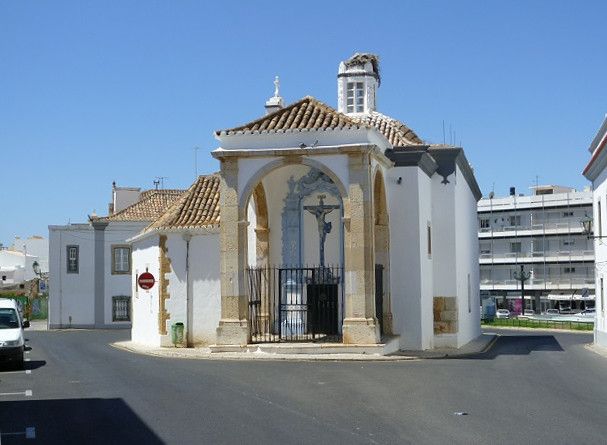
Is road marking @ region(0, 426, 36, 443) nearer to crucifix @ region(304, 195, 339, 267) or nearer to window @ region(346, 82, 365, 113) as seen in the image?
crucifix @ region(304, 195, 339, 267)

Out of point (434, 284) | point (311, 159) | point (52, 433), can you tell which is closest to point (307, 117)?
point (311, 159)

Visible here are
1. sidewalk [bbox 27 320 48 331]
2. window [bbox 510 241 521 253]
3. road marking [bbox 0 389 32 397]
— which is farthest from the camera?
window [bbox 510 241 521 253]

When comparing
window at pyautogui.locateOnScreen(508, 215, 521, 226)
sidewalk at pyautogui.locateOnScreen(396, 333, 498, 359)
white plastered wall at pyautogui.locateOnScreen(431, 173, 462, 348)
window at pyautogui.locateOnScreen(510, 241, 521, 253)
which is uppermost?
window at pyautogui.locateOnScreen(508, 215, 521, 226)

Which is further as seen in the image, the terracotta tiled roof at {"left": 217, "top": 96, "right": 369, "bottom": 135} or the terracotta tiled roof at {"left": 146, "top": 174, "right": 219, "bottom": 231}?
the terracotta tiled roof at {"left": 146, "top": 174, "right": 219, "bottom": 231}

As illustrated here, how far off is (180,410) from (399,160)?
17.1m

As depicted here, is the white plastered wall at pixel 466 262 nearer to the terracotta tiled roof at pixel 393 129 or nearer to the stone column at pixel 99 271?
the terracotta tiled roof at pixel 393 129

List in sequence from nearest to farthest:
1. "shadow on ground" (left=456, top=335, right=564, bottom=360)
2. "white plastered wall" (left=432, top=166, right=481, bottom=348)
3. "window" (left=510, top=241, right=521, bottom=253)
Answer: "shadow on ground" (left=456, top=335, right=564, bottom=360) → "white plastered wall" (left=432, top=166, right=481, bottom=348) → "window" (left=510, top=241, right=521, bottom=253)

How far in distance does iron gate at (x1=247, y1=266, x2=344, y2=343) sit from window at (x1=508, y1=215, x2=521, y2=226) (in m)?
56.1

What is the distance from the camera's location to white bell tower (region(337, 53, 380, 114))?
119 feet

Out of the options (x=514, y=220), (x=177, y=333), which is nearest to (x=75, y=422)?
(x=177, y=333)

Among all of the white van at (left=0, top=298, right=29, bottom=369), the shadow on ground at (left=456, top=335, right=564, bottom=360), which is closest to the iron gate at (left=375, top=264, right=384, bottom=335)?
the shadow on ground at (left=456, top=335, right=564, bottom=360)

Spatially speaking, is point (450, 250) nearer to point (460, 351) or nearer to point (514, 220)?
point (460, 351)

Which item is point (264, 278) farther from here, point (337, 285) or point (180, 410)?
point (180, 410)

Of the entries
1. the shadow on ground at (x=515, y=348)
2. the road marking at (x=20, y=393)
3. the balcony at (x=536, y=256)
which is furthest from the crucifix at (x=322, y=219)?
the balcony at (x=536, y=256)
